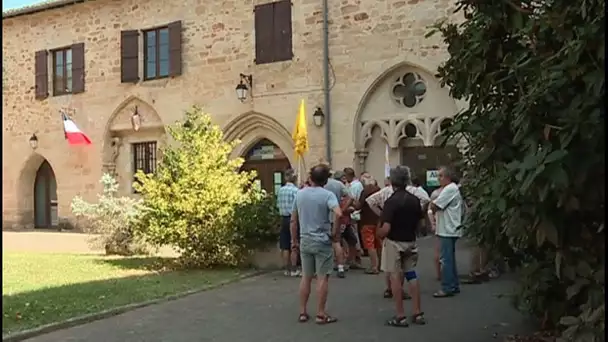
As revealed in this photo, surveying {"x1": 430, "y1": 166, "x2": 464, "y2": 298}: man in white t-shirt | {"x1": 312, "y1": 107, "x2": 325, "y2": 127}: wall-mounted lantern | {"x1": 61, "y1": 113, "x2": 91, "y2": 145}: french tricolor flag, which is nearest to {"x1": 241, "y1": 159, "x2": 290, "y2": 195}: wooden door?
{"x1": 312, "y1": 107, "x2": 325, "y2": 127}: wall-mounted lantern

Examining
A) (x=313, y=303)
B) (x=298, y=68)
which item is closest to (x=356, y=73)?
(x=298, y=68)

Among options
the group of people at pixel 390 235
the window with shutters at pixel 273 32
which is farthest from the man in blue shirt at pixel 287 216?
the window with shutters at pixel 273 32

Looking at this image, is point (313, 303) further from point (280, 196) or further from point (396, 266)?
point (280, 196)

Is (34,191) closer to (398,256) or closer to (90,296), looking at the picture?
(90,296)

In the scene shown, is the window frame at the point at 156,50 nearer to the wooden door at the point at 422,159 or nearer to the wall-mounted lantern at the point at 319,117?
the wall-mounted lantern at the point at 319,117

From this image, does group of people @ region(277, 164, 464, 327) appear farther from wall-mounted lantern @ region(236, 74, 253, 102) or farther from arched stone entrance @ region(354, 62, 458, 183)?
wall-mounted lantern @ region(236, 74, 253, 102)

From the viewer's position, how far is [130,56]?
22.2m

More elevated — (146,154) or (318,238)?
(146,154)

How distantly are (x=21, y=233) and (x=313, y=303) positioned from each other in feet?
58.0

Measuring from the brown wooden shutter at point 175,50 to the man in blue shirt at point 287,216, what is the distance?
1084 centimetres

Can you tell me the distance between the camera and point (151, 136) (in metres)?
22.3

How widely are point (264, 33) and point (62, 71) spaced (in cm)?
867

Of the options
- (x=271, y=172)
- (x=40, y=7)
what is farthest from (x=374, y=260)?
(x=40, y=7)

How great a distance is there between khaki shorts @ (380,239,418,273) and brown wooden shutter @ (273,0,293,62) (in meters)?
12.6
